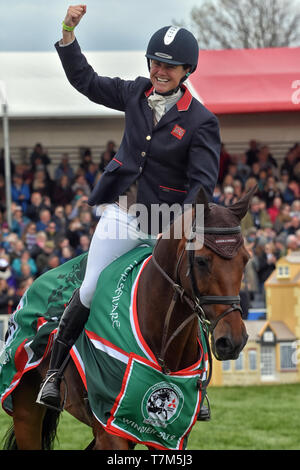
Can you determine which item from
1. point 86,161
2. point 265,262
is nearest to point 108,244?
point 265,262

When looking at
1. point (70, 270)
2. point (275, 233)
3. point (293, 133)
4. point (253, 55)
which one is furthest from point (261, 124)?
point (70, 270)

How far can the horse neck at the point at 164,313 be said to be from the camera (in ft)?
14.2

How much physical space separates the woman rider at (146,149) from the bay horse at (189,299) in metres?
0.30

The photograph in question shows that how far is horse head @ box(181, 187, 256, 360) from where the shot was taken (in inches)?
153

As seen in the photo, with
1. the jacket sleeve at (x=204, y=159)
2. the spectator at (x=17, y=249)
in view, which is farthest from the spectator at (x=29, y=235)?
the jacket sleeve at (x=204, y=159)

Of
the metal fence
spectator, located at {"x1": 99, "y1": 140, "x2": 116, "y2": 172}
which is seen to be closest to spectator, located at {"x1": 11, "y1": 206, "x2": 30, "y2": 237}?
spectator, located at {"x1": 99, "y1": 140, "x2": 116, "y2": 172}

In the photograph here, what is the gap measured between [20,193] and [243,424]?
298 inches

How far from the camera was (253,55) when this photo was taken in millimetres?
14938

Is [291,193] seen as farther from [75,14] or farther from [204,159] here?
[75,14]

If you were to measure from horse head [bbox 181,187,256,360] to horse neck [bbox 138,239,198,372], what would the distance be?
205 mm

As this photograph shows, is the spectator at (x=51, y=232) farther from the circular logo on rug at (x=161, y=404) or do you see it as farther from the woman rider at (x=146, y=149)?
the circular logo on rug at (x=161, y=404)

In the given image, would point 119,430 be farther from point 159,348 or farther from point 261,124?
point 261,124

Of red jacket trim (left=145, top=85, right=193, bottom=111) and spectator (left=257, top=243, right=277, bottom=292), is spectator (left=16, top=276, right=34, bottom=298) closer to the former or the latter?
spectator (left=257, top=243, right=277, bottom=292)
